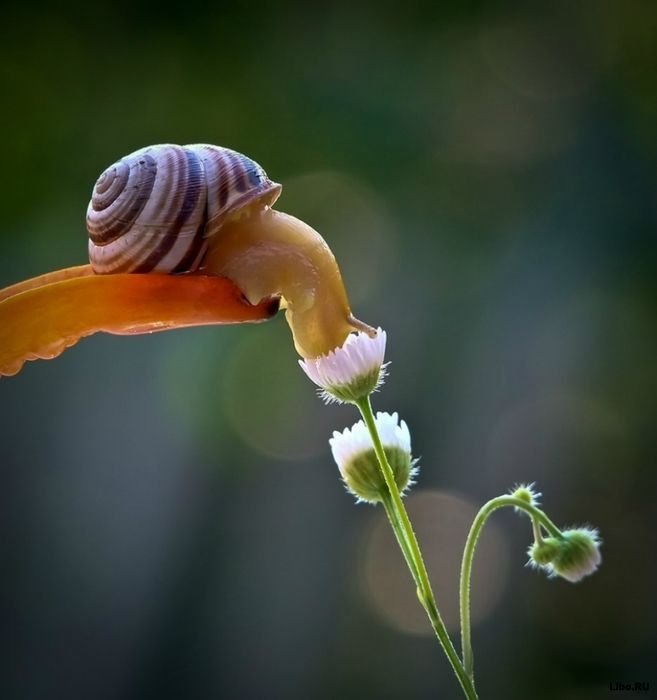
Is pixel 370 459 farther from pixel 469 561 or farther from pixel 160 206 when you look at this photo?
pixel 160 206

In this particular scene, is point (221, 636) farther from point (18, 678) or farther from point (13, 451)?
point (13, 451)

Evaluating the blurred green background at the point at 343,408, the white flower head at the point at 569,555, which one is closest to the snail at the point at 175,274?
the white flower head at the point at 569,555

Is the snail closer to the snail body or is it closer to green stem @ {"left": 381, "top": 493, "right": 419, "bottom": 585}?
the snail body

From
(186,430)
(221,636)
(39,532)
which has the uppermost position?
(186,430)

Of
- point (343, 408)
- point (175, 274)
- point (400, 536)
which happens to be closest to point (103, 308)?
point (175, 274)

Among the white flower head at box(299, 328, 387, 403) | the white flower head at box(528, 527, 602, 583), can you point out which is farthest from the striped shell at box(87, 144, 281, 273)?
the white flower head at box(528, 527, 602, 583)

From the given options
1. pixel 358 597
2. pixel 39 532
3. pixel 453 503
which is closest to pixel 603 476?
pixel 453 503
